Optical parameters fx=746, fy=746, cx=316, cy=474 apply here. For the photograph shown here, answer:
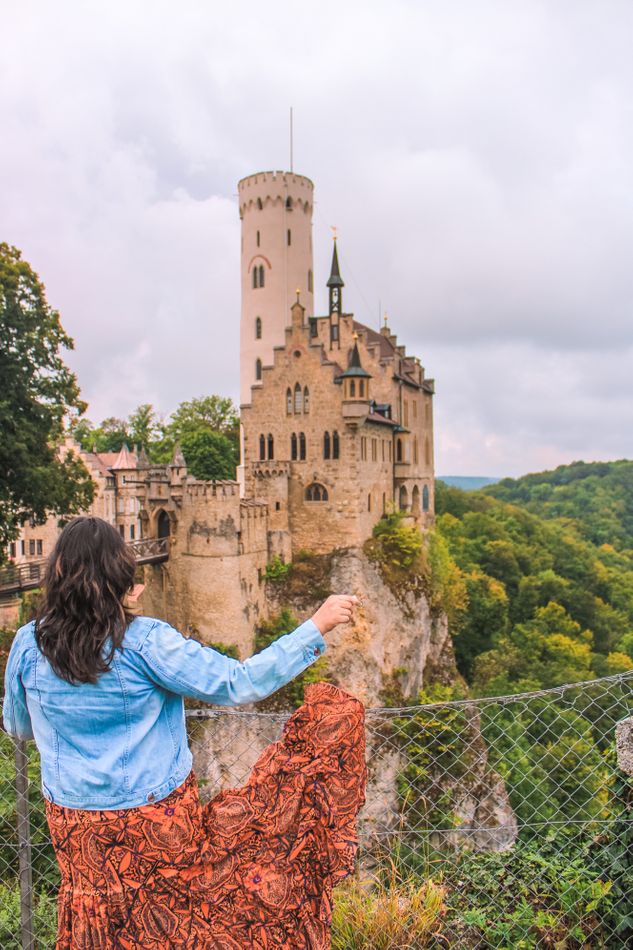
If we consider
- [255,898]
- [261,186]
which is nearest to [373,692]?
[261,186]

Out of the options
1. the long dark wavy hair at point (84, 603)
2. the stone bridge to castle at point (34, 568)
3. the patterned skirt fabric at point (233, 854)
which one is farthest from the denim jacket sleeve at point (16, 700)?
the stone bridge to castle at point (34, 568)

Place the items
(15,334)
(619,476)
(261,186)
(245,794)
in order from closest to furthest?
(245,794)
(15,334)
(261,186)
(619,476)

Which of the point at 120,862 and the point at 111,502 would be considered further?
the point at 111,502

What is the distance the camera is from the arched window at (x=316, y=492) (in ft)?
99.7

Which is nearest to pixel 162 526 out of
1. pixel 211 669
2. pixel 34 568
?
pixel 34 568

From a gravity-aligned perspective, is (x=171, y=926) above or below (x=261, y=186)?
below

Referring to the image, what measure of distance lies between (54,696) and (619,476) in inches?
5399

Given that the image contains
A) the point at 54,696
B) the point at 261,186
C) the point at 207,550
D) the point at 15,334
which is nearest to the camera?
the point at 54,696

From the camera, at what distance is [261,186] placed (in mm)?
36406

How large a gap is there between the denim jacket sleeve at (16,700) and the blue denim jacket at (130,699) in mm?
11

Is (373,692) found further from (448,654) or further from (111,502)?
Answer: (111,502)

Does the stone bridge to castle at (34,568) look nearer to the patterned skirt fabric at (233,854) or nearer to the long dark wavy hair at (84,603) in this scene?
the patterned skirt fabric at (233,854)

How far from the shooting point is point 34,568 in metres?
24.4

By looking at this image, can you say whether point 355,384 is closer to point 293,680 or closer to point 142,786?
A: point 293,680
